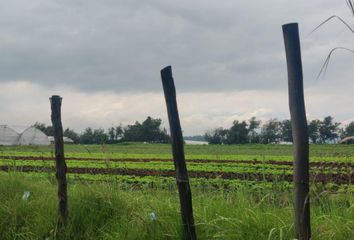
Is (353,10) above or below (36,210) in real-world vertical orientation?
above

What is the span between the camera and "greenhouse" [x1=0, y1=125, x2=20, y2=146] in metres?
58.8

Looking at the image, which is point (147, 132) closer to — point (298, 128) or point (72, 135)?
point (72, 135)

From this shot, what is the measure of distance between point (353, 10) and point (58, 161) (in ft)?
12.0

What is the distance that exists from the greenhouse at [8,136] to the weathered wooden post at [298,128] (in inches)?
2360

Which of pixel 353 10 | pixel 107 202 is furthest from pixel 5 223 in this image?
pixel 353 10

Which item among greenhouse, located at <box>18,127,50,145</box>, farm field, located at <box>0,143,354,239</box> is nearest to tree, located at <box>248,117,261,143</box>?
greenhouse, located at <box>18,127,50,145</box>

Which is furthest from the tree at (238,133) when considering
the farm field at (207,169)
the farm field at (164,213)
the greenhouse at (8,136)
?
the farm field at (164,213)

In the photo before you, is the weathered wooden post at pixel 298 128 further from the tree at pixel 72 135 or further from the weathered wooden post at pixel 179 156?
the tree at pixel 72 135

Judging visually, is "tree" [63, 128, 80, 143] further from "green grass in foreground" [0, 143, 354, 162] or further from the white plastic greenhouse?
"green grass in foreground" [0, 143, 354, 162]

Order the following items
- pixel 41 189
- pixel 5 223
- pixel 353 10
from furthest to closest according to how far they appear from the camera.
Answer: pixel 41 189
pixel 5 223
pixel 353 10

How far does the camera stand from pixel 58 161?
4996mm

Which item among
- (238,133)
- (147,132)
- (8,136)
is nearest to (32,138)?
(8,136)

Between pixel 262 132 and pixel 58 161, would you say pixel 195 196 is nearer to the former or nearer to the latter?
pixel 58 161

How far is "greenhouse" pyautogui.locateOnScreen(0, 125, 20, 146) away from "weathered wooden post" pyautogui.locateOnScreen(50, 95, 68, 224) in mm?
57301
